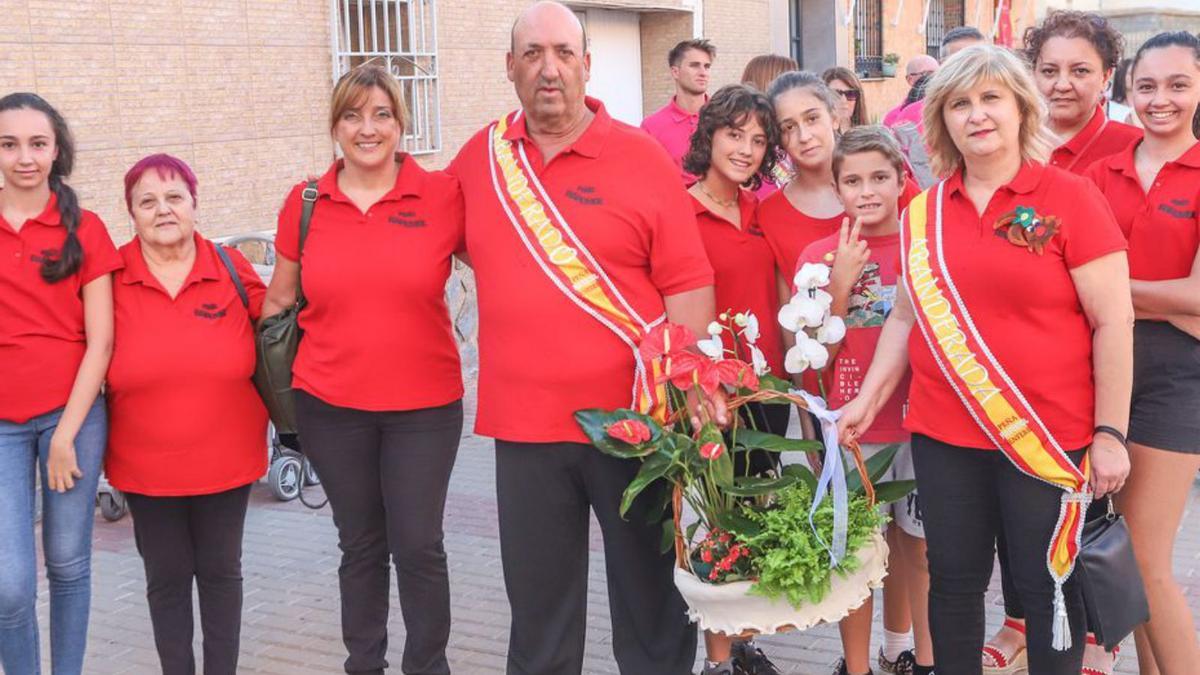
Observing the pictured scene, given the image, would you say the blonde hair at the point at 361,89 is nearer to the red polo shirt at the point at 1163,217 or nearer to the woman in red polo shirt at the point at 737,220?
the woman in red polo shirt at the point at 737,220

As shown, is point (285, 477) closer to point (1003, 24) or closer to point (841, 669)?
point (841, 669)

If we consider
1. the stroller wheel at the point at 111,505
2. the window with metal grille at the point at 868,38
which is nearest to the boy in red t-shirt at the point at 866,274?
the stroller wheel at the point at 111,505

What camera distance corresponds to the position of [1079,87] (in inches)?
174

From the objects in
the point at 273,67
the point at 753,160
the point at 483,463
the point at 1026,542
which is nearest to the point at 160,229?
the point at 753,160

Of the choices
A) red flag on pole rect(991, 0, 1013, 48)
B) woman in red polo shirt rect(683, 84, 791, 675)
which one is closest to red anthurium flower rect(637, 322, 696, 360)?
woman in red polo shirt rect(683, 84, 791, 675)

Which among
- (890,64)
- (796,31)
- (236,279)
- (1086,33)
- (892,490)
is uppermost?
(796,31)

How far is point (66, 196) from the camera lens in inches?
170

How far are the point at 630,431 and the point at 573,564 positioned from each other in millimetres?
645

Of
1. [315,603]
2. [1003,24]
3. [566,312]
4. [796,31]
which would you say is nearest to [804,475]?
[566,312]

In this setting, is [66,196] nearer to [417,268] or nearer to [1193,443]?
[417,268]

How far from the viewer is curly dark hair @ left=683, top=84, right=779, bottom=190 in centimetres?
442

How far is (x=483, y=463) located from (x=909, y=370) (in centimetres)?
425

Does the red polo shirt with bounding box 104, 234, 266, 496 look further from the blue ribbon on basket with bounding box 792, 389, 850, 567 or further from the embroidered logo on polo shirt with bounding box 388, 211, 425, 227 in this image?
the blue ribbon on basket with bounding box 792, 389, 850, 567

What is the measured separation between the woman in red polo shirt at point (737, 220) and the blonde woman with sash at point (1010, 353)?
0.65m
